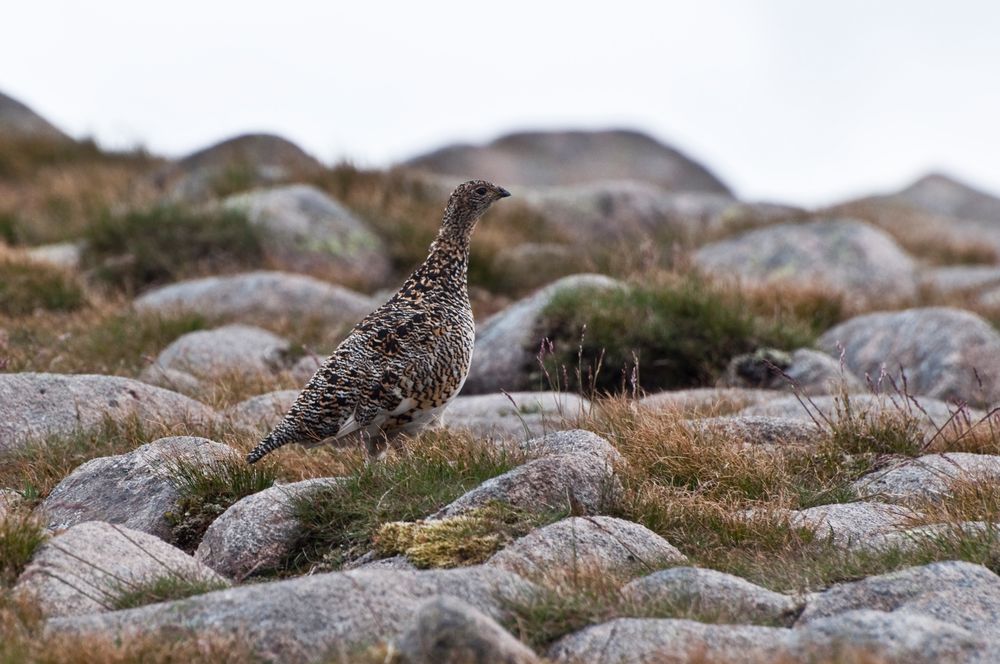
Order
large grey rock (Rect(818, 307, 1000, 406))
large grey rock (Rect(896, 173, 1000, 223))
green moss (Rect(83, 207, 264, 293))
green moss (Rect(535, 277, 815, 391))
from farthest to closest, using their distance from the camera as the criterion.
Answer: large grey rock (Rect(896, 173, 1000, 223)) < green moss (Rect(83, 207, 264, 293)) < large grey rock (Rect(818, 307, 1000, 406)) < green moss (Rect(535, 277, 815, 391))

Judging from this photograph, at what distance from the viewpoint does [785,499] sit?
21.4ft

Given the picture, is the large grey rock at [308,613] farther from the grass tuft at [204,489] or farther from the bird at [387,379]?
the bird at [387,379]

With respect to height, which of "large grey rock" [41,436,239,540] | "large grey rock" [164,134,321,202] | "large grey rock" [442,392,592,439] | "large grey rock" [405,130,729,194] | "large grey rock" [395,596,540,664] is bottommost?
"large grey rock" [405,130,729,194]

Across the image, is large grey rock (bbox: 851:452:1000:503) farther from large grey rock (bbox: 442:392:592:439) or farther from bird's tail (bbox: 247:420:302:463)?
bird's tail (bbox: 247:420:302:463)

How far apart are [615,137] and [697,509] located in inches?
1653

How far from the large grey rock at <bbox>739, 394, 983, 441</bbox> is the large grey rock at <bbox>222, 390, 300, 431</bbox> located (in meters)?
2.77

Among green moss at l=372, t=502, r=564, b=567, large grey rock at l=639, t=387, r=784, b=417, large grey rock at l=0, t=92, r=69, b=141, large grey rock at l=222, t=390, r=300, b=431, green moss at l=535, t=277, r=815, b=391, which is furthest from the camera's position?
large grey rock at l=0, t=92, r=69, b=141

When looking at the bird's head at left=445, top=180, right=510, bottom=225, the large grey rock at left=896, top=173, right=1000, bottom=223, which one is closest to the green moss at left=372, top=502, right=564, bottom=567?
the bird's head at left=445, top=180, right=510, bottom=225

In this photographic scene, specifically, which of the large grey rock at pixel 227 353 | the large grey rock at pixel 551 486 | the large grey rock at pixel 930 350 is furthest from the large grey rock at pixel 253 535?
the large grey rock at pixel 930 350

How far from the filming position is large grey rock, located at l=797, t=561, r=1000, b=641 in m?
4.84

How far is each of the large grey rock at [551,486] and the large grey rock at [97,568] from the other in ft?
3.77

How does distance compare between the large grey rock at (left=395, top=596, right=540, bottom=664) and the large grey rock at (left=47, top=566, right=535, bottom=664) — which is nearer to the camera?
the large grey rock at (left=395, top=596, right=540, bottom=664)

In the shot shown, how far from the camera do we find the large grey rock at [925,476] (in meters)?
6.51

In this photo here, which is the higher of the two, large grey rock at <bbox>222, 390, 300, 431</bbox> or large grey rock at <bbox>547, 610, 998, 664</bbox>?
large grey rock at <bbox>547, 610, 998, 664</bbox>
